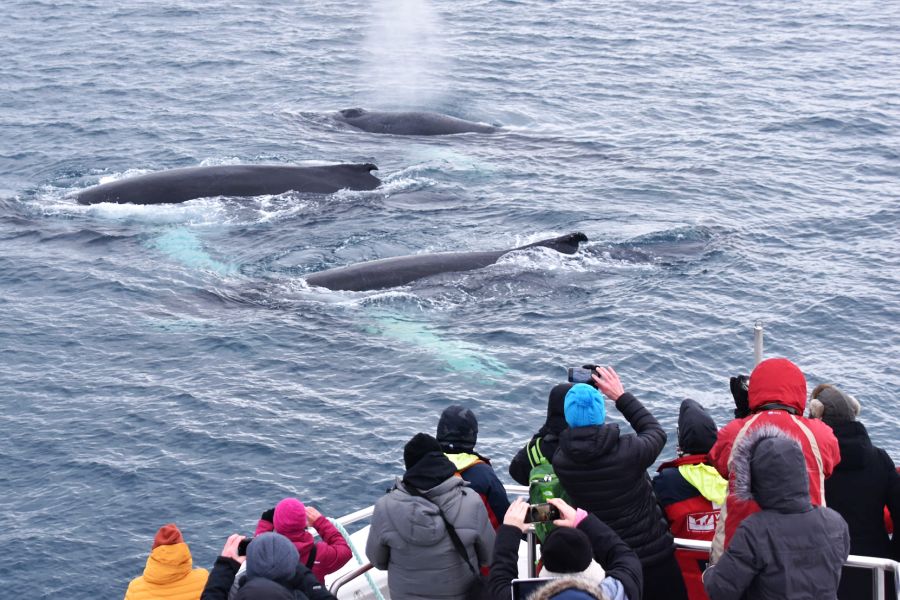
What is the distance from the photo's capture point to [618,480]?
30.7ft

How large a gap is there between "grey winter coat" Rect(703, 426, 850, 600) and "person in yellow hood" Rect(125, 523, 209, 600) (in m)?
4.28

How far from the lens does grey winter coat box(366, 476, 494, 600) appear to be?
924cm

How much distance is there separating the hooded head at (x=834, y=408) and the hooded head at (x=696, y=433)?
85 centimetres

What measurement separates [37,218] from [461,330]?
12.0 metres

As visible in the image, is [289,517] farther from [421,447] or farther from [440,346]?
[440,346]

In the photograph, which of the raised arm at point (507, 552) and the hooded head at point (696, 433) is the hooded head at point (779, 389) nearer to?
the hooded head at point (696, 433)

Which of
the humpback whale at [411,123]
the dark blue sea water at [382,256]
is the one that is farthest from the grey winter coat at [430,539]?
the humpback whale at [411,123]

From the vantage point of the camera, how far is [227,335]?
73.5 ft

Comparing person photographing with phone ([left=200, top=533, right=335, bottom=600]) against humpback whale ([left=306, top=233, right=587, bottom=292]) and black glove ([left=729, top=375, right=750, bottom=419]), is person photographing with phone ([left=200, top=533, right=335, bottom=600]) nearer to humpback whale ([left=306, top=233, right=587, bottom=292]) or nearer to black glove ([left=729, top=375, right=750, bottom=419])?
black glove ([left=729, top=375, right=750, bottom=419])

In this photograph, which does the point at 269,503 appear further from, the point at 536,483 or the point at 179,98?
the point at 179,98

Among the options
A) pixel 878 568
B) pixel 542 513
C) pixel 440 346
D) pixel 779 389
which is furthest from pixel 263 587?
pixel 440 346

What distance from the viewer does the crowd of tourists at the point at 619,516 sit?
8125mm

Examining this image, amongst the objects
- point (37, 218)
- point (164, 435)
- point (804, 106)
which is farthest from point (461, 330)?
point (804, 106)

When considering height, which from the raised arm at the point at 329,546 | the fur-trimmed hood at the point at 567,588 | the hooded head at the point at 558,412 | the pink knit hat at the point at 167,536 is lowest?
the raised arm at the point at 329,546
